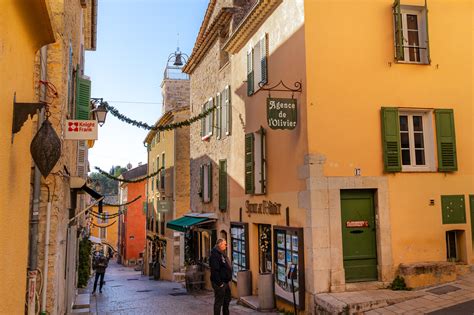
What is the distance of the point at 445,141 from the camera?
10.1 meters

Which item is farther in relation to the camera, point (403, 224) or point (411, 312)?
point (403, 224)

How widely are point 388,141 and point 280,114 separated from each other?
7.96ft

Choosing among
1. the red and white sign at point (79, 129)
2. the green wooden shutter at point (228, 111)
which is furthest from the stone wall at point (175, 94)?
the red and white sign at point (79, 129)

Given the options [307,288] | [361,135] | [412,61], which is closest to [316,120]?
[361,135]

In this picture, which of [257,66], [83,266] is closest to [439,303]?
[257,66]

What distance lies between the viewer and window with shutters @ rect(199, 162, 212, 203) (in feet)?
59.1

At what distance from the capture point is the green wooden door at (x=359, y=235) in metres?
9.61

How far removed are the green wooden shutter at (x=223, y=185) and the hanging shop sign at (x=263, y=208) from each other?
230 cm

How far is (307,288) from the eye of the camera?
953 centimetres

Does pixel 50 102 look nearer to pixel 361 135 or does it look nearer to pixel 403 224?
pixel 361 135

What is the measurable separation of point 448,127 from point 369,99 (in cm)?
194

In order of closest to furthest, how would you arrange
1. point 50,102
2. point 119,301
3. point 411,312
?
point 50,102
point 411,312
point 119,301

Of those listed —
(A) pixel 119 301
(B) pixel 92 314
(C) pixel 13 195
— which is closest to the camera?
(C) pixel 13 195

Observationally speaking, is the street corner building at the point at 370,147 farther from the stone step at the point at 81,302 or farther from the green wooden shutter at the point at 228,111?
the stone step at the point at 81,302
